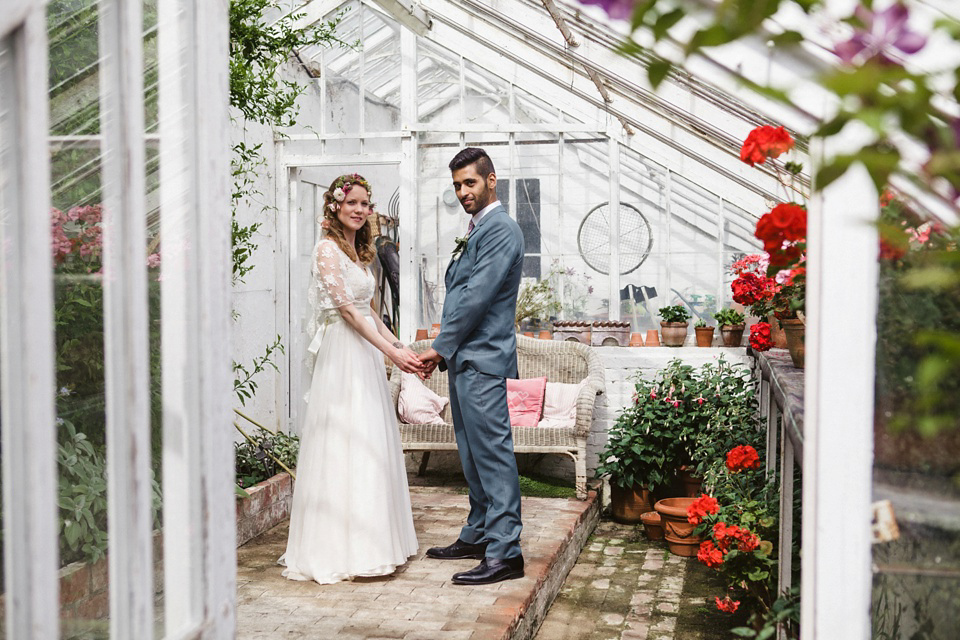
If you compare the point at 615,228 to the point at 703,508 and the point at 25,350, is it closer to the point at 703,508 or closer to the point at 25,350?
the point at 703,508

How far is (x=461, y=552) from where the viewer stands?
147 inches

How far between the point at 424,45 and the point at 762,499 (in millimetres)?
4204

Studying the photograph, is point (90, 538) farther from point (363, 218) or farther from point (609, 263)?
point (609, 263)

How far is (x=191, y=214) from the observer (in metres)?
1.50

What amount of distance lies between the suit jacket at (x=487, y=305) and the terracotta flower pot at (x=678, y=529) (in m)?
1.54

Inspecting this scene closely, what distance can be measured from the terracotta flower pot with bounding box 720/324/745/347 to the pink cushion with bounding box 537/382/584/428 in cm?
97

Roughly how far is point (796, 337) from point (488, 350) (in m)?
1.13

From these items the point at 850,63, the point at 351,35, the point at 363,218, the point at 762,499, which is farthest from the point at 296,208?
the point at 850,63

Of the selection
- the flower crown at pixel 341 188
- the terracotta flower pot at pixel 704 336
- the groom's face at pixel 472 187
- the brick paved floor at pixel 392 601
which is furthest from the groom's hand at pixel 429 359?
the terracotta flower pot at pixel 704 336

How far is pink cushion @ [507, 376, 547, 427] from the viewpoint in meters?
5.43

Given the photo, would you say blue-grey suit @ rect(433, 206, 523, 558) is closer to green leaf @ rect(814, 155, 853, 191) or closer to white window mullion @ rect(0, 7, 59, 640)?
white window mullion @ rect(0, 7, 59, 640)

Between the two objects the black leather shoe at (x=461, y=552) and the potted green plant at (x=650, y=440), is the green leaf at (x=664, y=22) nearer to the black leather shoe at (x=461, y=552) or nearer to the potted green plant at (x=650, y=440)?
the black leather shoe at (x=461, y=552)

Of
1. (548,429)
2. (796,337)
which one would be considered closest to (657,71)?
(796,337)

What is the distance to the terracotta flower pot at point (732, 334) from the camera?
5605 millimetres
